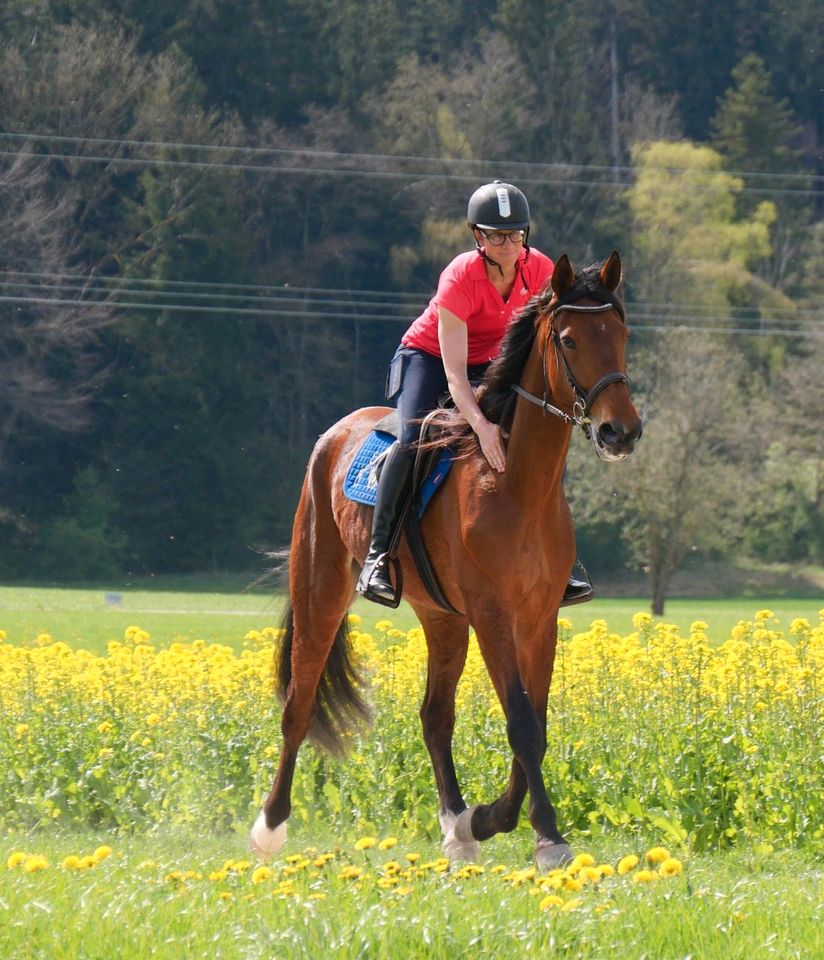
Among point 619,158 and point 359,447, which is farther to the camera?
point 619,158

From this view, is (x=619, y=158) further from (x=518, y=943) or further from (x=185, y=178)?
(x=518, y=943)

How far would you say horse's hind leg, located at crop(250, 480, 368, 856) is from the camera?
28.9ft

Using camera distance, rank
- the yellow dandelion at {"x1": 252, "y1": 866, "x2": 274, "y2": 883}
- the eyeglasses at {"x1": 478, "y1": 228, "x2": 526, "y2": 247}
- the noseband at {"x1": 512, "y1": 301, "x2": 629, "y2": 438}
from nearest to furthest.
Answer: the yellow dandelion at {"x1": 252, "y1": 866, "x2": 274, "y2": 883}
the noseband at {"x1": 512, "y1": 301, "x2": 629, "y2": 438}
the eyeglasses at {"x1": 478, "y1": 228, "x2": 526, "y2": 247}

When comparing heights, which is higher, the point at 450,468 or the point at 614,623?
the point at 450,468

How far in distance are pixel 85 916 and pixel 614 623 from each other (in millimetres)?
34074

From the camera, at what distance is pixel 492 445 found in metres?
7.13

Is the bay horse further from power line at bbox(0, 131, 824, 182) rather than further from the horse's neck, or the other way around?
power line at bbox(0, 131, 824, 182)

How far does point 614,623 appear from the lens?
128ft

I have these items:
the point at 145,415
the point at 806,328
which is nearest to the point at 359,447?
the point at 145,415

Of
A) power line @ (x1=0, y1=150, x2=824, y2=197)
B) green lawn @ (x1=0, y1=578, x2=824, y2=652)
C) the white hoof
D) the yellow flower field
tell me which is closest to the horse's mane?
the white hoof

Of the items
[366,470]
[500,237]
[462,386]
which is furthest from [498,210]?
[366,470]

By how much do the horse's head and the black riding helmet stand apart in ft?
1.41

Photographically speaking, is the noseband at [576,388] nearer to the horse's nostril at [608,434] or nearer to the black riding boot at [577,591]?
the horse's nostril at [608,434]

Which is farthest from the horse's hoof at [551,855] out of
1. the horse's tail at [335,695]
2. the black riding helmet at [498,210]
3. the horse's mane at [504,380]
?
the black riding helmet at [498,210]
